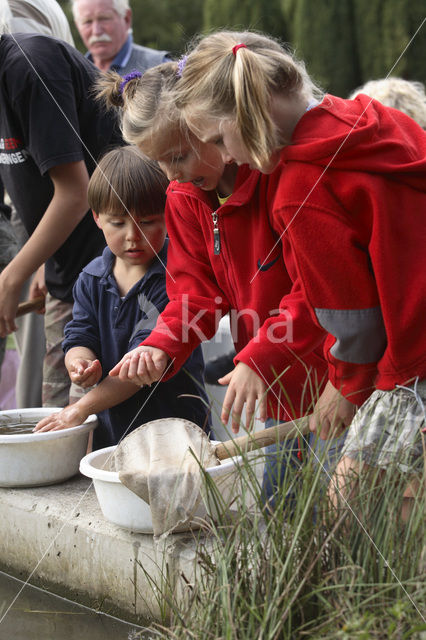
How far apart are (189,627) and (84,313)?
1370 millimetres

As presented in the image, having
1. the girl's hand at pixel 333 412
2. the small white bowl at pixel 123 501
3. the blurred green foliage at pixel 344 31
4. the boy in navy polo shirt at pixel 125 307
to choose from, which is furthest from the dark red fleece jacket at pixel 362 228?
the blurred green foliage at pixel 344 31

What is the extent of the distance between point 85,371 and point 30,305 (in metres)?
0.93

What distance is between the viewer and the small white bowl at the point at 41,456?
257 cm

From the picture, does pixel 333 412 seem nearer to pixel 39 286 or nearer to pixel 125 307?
pixel 125 307

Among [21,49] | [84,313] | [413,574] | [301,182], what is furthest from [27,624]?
[21,49]

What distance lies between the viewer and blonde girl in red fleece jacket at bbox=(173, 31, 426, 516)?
1797 mm

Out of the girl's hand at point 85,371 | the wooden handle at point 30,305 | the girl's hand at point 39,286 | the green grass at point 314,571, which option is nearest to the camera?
the green grass at point 314,571

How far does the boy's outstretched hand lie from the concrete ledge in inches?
17.4

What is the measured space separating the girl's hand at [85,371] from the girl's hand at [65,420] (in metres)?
0.12

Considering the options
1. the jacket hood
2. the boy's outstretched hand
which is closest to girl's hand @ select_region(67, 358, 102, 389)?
the boy's outstretched hand

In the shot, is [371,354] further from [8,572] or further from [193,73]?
[8,572]

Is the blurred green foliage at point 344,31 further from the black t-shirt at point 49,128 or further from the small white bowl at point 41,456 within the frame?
the small white bowl at point 41,456

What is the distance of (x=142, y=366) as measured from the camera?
2.23 metres

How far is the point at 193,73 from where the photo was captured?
1.98 metres
